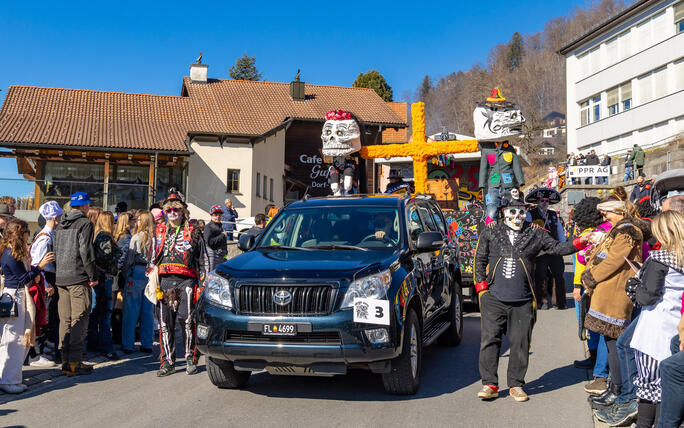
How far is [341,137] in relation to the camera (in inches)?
448

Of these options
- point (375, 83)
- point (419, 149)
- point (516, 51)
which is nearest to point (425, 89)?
point (516, 51)

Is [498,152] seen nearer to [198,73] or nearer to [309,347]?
[309,347]

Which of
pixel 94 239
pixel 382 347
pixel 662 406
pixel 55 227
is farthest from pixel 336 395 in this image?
pixel 55 227

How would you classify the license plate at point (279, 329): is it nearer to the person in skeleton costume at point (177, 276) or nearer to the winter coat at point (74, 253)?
the person in skeleton costume at point (177, 276)

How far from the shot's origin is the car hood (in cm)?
556

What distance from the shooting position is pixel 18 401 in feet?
19.5

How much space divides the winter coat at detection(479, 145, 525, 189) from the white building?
85.9 feet

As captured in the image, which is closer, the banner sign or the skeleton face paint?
the skeleton face paint

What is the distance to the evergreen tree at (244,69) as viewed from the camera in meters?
65.8

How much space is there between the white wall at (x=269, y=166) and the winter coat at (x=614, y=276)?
2690cm

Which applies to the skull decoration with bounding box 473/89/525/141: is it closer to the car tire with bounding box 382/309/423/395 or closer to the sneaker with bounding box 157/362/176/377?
the car tire with bounding box 382/309/423/395

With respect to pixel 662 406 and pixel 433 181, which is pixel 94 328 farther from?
pixel 433 181

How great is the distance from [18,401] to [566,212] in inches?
1027

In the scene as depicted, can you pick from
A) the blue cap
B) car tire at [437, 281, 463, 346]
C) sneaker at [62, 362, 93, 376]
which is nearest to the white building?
car tire at [437, 281, 463, 346]
